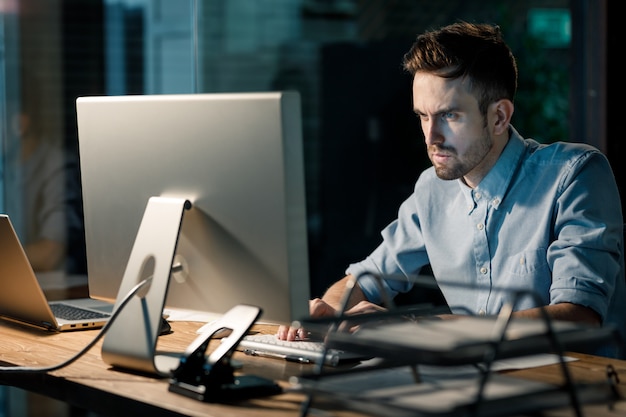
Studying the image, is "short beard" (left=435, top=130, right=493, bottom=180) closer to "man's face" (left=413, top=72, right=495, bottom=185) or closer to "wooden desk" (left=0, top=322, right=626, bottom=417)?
"man's face" (left=413, top=72, right=495, bottom=185)

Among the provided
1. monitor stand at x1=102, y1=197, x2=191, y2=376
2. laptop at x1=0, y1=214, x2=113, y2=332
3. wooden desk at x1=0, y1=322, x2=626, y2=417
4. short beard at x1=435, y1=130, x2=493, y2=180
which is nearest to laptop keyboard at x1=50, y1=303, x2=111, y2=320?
laptop at x1=0, y1=214, x2=113, y2=332

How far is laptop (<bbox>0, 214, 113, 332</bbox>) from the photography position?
6.67 ft

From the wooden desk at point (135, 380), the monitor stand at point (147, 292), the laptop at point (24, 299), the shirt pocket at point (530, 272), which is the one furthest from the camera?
the shirt pocket at point (530, 272)

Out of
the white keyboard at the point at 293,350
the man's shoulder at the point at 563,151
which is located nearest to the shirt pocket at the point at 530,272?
the man's shoulder at the point at 563,151

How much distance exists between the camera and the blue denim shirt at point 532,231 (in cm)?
204

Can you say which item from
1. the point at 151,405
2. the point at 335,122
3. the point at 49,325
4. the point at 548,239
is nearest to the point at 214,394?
the point at 151,405

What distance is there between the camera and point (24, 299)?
2127 mm

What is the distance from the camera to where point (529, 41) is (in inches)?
187

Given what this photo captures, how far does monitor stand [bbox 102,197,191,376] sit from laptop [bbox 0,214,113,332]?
1.25ft

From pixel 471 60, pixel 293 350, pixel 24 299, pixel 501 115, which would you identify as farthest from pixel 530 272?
pixel 24 299

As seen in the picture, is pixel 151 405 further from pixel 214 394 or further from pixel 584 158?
pixel 584 158

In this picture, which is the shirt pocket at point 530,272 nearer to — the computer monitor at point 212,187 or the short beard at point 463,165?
the short beard at point 463,165

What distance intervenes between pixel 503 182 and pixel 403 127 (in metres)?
2.72

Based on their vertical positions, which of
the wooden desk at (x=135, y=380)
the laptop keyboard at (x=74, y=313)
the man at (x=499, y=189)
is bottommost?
the laptop keyboard at (x=74, y=313)
